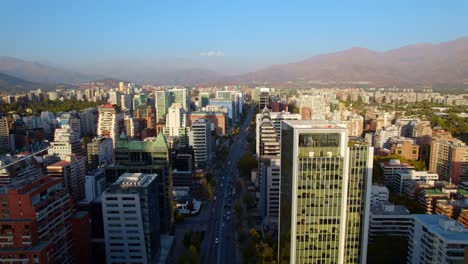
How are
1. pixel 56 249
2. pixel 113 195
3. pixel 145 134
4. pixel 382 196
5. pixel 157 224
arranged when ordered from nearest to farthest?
1. pixel 56 249
2. pixel 113 195
3. pixel 157 224
4. pixel 382 196
5. pixel 145 134

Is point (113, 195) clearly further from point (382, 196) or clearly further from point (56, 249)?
point (382, 196)

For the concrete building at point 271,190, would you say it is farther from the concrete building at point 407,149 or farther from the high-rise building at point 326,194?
the concrete building at point 407,149

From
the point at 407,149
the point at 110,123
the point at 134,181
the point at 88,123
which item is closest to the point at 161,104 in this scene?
the point at 88,123

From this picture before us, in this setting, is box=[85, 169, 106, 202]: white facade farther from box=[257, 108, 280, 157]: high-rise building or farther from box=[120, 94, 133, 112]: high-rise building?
box=[120, 94, 133, 112]: high-rise building

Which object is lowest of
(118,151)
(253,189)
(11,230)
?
(253,189)

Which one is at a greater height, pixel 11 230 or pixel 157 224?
pixel 11 230

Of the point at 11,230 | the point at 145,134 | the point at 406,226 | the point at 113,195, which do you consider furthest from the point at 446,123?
the point at 11,230
